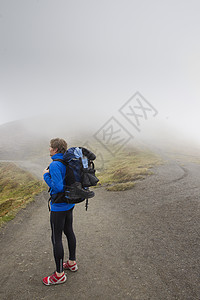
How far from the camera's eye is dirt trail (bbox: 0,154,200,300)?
518cm

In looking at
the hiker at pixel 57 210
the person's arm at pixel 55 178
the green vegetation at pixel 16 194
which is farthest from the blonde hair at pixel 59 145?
the green vegetation at pixel 16 194

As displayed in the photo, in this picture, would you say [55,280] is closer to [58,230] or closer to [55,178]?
[58,230]

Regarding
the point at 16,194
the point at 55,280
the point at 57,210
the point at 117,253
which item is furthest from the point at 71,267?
the point at 16,194

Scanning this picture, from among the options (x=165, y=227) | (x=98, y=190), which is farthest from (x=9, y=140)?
(x=165, y=227)

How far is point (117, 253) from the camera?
709 cm

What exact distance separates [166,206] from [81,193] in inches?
375

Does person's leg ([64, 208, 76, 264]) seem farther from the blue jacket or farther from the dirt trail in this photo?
the dirt trail

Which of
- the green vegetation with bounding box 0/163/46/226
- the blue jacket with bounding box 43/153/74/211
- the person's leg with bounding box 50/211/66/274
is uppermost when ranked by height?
the blue jacket with bounding box 43/153/74/211

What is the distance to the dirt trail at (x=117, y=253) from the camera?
5.18 m

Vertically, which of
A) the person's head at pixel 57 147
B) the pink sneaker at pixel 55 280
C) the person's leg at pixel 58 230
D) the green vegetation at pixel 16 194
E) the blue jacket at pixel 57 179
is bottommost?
the green vegetation at pixel 16 194

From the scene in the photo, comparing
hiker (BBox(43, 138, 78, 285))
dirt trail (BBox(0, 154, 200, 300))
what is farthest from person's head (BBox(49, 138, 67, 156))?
dirt trail (BBox(0, 154, 200, 300))

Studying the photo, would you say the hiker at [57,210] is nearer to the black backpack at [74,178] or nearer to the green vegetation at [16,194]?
the black backpack at [74,178]

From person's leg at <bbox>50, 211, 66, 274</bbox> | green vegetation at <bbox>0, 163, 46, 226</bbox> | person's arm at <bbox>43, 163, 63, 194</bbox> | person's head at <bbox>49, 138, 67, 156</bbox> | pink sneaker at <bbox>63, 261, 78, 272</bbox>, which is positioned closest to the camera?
person's arm at <bbox>43, 163, 63, 194</bbox>

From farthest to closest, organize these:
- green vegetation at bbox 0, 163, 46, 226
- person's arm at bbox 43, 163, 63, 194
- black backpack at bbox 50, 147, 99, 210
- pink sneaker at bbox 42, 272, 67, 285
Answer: green vegetation at bbox 0, 163, 46, 226 → pink sneaker at bbox 42, 272, 67, 285 → black backpack at bbox 50, 147, 99, 210 → person's arm at bbox 43, 163, 63, 194
